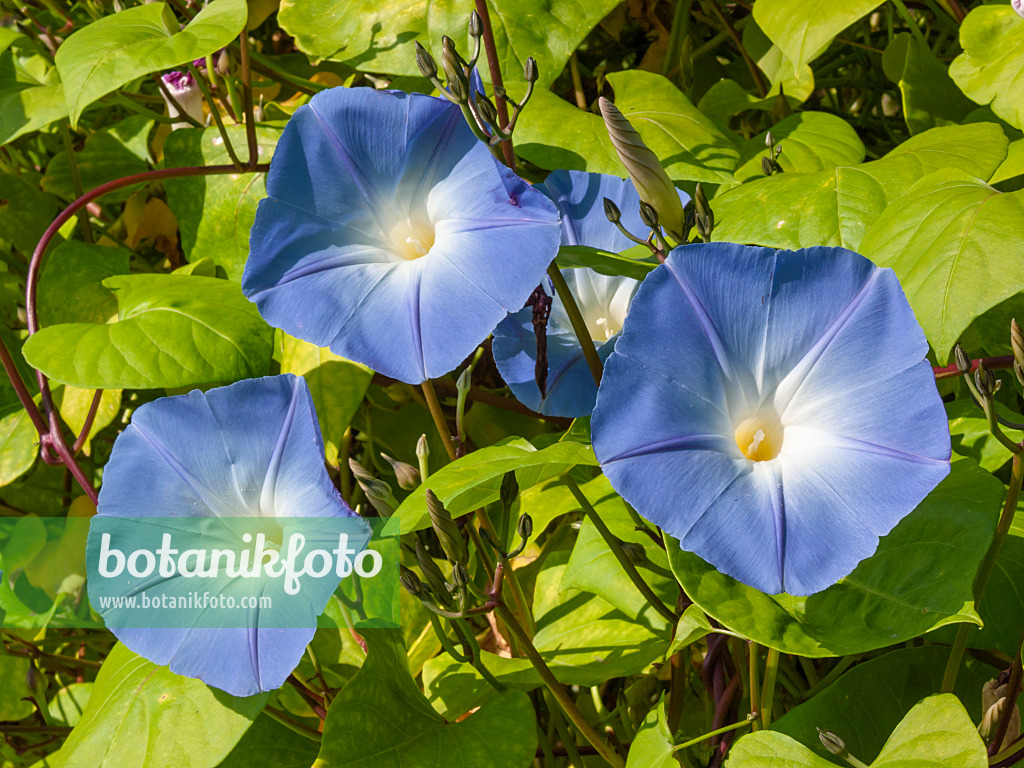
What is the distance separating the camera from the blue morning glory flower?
99 cm

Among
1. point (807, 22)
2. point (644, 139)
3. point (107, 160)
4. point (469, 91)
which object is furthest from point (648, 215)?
point (107, 160)

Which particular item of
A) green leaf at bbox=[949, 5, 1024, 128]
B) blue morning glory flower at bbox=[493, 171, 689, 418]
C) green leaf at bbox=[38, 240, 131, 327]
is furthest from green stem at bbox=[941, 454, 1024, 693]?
green leaf at bbox=[38, 240, 131, 327]

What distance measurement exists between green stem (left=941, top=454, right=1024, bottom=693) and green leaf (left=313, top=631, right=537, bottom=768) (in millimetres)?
411

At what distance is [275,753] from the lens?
1.08 metres

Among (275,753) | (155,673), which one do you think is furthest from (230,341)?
(275,753)

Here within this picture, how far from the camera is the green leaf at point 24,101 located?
55.4 inches

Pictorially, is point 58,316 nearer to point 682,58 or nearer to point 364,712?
point 364,712

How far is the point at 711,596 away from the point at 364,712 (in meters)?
0.39

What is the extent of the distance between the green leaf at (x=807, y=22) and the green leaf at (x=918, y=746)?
2.49 ft

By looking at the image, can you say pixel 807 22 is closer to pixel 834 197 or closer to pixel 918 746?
pixel 834 197

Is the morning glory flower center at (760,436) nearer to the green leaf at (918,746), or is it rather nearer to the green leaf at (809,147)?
the green leaf at (918,746)

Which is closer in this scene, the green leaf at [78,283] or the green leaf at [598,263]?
the green leaf at [598,263]

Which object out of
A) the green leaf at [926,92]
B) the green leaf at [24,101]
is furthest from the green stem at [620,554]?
the green leaf at [24,101]

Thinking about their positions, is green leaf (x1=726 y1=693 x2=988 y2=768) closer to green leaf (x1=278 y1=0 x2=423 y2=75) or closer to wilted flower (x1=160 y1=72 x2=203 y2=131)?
green leaf (x1=278 y1=0 x2=423 y2=75)
